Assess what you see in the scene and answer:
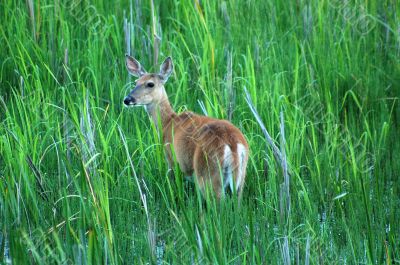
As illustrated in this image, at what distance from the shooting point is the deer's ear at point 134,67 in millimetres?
6866

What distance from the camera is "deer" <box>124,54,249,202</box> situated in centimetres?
546

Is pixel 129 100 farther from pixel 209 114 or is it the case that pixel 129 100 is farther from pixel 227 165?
pixel 227 165

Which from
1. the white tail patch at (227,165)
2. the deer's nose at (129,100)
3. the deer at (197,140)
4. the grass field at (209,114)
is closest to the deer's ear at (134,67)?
the deer at (197,140)

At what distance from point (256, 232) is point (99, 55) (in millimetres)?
3021

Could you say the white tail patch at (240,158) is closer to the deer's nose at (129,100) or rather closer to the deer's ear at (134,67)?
the deer's nose at (129,100)

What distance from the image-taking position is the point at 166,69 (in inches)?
270

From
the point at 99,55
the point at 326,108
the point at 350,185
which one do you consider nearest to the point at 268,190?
the point at 350,185

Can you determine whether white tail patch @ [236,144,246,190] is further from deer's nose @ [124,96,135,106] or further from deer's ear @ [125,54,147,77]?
deer's ear @ [125,54,147,77]

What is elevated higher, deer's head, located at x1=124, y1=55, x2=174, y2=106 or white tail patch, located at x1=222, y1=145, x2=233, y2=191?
deer's head, located at x1=124, y1=55, x2=174, y2=106

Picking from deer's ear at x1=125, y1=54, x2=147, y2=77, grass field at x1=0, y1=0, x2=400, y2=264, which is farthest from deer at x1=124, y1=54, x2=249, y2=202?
grass field at x1=0, y1=0, x2=400, y2=264

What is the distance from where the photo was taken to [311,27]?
760cm

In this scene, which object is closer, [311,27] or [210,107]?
[210,107]

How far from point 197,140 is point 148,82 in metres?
1.16

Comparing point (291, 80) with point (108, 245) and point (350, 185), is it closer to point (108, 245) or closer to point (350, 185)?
point (350, 185)
